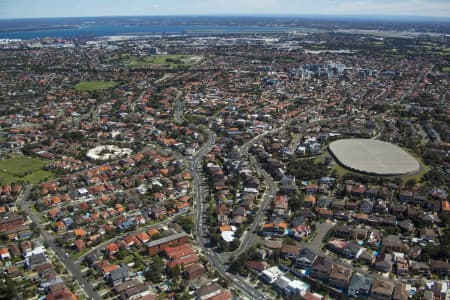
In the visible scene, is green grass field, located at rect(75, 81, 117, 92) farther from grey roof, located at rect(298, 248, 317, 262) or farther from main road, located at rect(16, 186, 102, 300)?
grey roof, located at rect(298, 248, 317, 262)

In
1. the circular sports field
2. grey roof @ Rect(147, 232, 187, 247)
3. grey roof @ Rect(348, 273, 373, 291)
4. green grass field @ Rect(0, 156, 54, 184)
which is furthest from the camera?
green grass field @ Rect(0, 156, 54, 184)

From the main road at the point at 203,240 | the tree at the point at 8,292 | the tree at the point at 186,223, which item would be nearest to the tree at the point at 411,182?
the main road at the point at 203,240

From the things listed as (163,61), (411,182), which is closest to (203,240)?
(411,182)

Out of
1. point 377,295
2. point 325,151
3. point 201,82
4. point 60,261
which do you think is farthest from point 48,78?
point 377,295

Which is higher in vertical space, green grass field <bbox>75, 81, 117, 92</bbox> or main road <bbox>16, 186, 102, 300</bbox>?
green grass field <bbox>75, 81, 117, 92</bbox>

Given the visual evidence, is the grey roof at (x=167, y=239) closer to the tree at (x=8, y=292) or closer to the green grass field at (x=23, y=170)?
the tree at (x=8, y=292)

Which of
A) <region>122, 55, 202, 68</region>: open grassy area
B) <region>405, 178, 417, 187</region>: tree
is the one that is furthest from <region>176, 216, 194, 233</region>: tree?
<region>122, 55, 202, 68</region>: open grassy area
